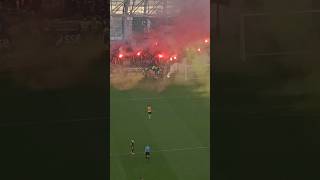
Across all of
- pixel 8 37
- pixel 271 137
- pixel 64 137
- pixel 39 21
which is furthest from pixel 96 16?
pixel 271 137

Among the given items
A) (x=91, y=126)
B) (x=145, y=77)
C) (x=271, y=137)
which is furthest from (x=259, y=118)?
(x=91, y=126)

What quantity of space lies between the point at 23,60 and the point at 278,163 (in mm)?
1970

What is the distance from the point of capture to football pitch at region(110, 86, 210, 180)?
3455mm

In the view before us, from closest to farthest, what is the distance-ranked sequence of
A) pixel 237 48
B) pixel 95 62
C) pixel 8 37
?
pixel 8 37 < pixel 95 62 < pixel 237 48

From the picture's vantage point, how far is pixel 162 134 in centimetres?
353

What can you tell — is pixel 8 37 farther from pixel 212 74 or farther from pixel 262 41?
pixel 262 41

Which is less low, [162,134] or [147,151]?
[162,134]

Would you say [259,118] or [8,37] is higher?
[8,37]

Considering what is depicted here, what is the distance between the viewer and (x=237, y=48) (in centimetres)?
361

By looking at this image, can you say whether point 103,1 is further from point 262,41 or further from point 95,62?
point 262,41

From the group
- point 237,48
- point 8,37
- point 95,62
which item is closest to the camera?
point 8,37

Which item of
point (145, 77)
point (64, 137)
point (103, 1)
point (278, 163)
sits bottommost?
point (278, 163)

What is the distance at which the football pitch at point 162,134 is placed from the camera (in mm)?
3455

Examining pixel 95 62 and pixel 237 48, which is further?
pixel 237 48
